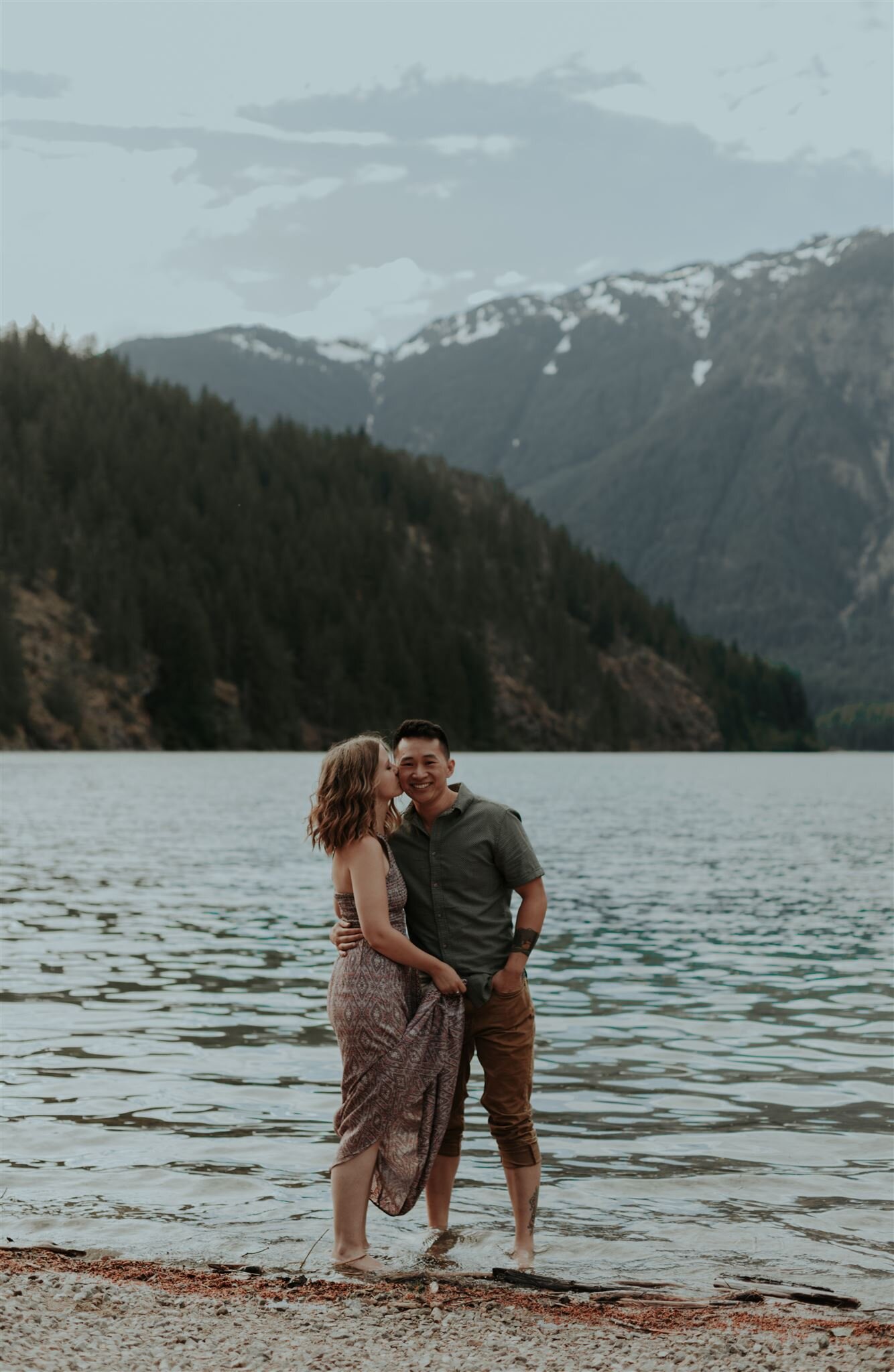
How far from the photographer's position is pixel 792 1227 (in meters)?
10.5

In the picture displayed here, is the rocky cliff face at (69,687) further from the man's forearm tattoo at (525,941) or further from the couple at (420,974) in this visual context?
the man's forearm tattoo at (525,941)

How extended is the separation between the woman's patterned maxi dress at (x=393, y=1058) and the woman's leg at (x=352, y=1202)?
54 mm

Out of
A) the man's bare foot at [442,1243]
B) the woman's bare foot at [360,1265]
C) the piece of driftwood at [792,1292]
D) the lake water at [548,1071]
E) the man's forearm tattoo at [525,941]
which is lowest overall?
the lake water at [548,1071]

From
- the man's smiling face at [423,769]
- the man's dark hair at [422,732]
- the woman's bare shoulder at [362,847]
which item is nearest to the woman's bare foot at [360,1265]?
the woman's bare shoulder at [362,847]

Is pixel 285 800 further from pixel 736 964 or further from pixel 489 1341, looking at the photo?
pixel 489 1341

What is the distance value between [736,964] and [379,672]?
533 feet

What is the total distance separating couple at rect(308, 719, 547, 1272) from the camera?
8.83 m

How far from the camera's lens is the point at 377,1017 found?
8.83m

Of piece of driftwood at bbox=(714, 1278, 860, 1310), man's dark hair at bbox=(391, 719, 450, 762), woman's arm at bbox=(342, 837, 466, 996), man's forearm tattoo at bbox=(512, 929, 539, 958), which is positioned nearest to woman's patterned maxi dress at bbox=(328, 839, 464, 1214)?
woman's arm at bbox=(342, 837, 466, 996)

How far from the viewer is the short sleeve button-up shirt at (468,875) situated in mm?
8992

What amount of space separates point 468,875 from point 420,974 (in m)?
0.65

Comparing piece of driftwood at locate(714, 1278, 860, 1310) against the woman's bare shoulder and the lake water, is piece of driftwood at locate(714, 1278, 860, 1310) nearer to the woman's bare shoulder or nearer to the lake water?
the lake water

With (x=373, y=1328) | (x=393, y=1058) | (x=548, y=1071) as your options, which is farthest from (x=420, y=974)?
(x=548, y=1071)

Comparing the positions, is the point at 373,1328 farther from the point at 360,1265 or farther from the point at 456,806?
the point at 456,806
